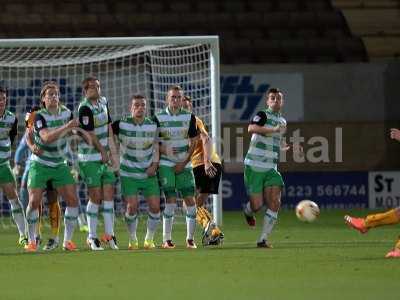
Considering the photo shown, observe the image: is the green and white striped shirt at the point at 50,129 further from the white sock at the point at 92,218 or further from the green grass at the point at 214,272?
the green grass at the point at 214,272

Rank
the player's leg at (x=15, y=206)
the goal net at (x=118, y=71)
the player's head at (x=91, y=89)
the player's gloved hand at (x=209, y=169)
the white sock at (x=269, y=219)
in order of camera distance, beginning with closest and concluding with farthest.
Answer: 1. the player's head at (x=91, y=89)
2. the white sock at (x=269, y=219)
3. the player's gloved hand at (x=209, y=169)
4. the player's leg at (x=15, y=206)
5. the goal net at (x=118, y=71)

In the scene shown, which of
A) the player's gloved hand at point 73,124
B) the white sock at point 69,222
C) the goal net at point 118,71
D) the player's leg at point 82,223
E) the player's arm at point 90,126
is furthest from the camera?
the player's leg at point 82,223

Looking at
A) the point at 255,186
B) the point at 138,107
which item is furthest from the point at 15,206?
the point at 255,186

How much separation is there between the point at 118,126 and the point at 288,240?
2.31 metres

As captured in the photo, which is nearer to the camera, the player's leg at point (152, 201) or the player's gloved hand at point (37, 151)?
the player's gloved hand at point (37, 151)

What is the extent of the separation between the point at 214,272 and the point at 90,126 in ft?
8.67

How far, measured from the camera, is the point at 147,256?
10148mm

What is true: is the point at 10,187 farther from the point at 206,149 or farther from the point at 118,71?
the point at 118,71

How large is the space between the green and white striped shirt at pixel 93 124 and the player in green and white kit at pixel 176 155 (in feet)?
1.92

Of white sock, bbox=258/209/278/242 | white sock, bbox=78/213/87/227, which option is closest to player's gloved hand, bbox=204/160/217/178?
white sock, bbox=258/209/278/242

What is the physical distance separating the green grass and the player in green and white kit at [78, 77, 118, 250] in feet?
1.16

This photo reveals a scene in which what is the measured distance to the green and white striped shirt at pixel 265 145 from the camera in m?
11.3

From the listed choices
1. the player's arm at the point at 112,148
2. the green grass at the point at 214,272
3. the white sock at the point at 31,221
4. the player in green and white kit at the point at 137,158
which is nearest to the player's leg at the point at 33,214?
the white sock at the point at 31,221

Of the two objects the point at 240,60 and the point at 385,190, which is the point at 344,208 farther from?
the point at 240,60
